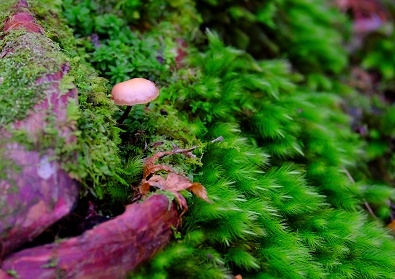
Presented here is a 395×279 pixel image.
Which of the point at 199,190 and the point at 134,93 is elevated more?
the point at 134,93

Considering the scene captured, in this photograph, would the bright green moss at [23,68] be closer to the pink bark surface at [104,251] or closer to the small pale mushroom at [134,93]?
the small pale mushroom at [134,93]

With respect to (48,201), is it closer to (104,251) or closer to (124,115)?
(104,251)

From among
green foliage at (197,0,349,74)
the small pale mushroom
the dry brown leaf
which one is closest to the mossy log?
the dry brown leaf

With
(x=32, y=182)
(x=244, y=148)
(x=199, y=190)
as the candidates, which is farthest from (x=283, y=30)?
(x=32, y=182)

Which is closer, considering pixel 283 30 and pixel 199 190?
pixel 199 190

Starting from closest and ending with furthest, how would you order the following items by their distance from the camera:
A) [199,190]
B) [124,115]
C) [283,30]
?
[199,190], [124,115], [283,30]

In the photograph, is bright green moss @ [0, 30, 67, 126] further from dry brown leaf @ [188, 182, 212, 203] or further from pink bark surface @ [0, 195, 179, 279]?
dry brown leaf @ [188, 182, 212, 203]

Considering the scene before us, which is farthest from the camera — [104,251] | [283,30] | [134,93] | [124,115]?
[283,30]

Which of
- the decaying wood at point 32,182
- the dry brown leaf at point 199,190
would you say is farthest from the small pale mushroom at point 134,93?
the dry brown leaf at point 199,190

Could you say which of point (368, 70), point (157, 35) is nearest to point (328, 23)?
point (368, 70)
